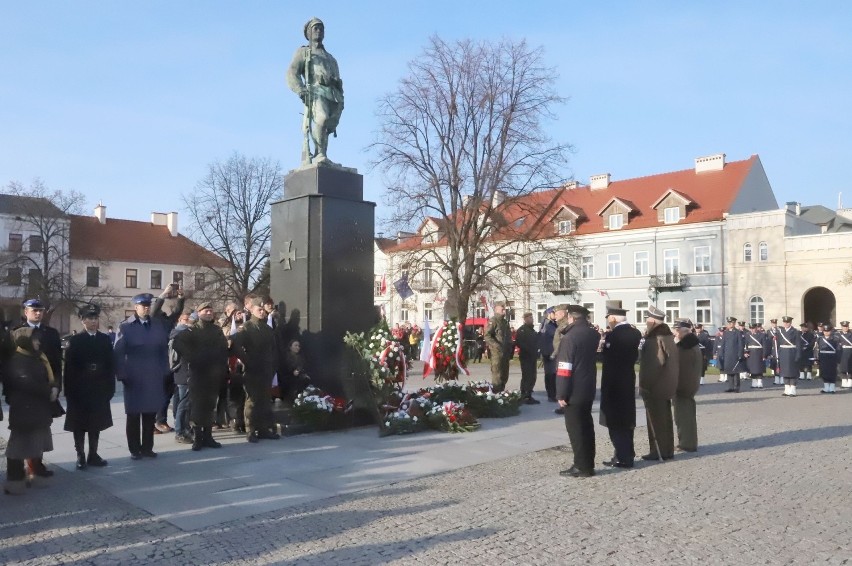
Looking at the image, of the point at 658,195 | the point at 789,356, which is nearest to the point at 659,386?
the point at 789,356

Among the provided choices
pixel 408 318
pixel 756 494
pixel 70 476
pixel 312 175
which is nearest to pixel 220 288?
pixel 408 318

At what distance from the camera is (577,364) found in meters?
7.57

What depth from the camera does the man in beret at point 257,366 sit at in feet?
30.2

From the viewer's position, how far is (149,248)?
213 ft

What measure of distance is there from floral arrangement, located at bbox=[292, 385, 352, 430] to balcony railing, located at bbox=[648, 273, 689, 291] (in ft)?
129

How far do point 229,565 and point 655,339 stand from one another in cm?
571

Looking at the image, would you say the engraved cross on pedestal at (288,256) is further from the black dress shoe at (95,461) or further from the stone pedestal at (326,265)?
the black dress shoe at (95,461)

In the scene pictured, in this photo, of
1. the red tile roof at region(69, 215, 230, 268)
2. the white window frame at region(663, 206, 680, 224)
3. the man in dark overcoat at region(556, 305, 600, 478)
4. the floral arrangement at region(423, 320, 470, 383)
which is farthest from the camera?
the red tile roof at region(69, 215, 230, 268)

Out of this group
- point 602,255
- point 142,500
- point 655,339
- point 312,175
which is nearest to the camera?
point 142,500

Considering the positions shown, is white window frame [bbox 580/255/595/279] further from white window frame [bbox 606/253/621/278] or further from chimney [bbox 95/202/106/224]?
chimney [bbox 95/202/106/224]

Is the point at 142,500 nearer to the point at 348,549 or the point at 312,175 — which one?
the point at 348,549

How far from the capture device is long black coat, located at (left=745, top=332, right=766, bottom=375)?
61.3 ft

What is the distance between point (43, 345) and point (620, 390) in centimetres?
619

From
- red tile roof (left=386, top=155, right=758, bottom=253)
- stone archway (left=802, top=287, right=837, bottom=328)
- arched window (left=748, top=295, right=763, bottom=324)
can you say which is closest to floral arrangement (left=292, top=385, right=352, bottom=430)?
red tile roof (left=386, top=155, right=758, bottom=253)
